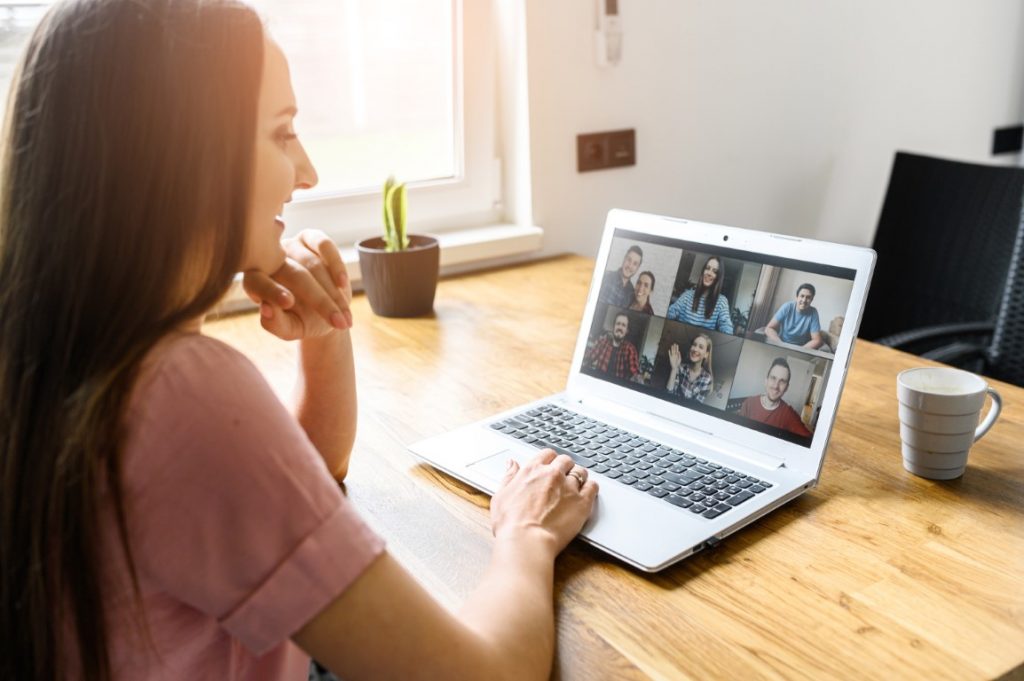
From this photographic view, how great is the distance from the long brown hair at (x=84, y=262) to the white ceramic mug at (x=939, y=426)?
0.73 meters

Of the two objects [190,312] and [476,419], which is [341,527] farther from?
[476,419]

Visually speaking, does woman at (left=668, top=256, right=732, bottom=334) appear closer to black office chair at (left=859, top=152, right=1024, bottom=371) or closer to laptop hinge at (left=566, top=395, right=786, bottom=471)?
laptop hinge at (left=566, top=395, right=786, bottom=471)

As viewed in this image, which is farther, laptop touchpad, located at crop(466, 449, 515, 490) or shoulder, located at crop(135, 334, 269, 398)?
laptop touchpad, located at crop(466, 449, 515, 490)

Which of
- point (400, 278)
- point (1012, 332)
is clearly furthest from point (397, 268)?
point (1012, 332)

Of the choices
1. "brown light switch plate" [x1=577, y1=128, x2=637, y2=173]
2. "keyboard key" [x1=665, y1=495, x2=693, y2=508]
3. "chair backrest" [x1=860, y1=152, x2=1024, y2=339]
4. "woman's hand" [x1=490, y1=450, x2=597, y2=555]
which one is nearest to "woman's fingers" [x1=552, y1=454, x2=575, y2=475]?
"woman's hand" [x1=490, y1=450, x2=597, y2=555]

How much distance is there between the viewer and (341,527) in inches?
23.9

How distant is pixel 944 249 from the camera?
82.5 inches

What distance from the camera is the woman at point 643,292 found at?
44.1 inches

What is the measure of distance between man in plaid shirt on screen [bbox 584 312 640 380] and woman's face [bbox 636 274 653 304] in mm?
28

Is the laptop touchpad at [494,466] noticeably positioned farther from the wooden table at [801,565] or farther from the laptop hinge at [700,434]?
the laptop hinge at [700,434]

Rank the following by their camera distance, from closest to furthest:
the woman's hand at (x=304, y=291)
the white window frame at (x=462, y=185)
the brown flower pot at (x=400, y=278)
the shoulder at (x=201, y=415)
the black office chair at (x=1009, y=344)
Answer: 1. the shoulder at (x=201, y=415)
2. the woman's hand at (x=304, y=291)
3. the brown flower pot at (x=400, y=278)
4. the black office chair at (x=1009, y=344)
5. the white window frame at (x=462, y=185)

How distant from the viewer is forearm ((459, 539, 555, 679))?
69 cm

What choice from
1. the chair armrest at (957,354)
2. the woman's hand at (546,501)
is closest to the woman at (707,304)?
the woman's hand at (546,501)

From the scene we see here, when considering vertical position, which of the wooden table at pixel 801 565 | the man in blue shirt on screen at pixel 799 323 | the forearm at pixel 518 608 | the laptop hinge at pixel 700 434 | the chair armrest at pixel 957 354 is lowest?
the chair armrest at pixel 957 354
